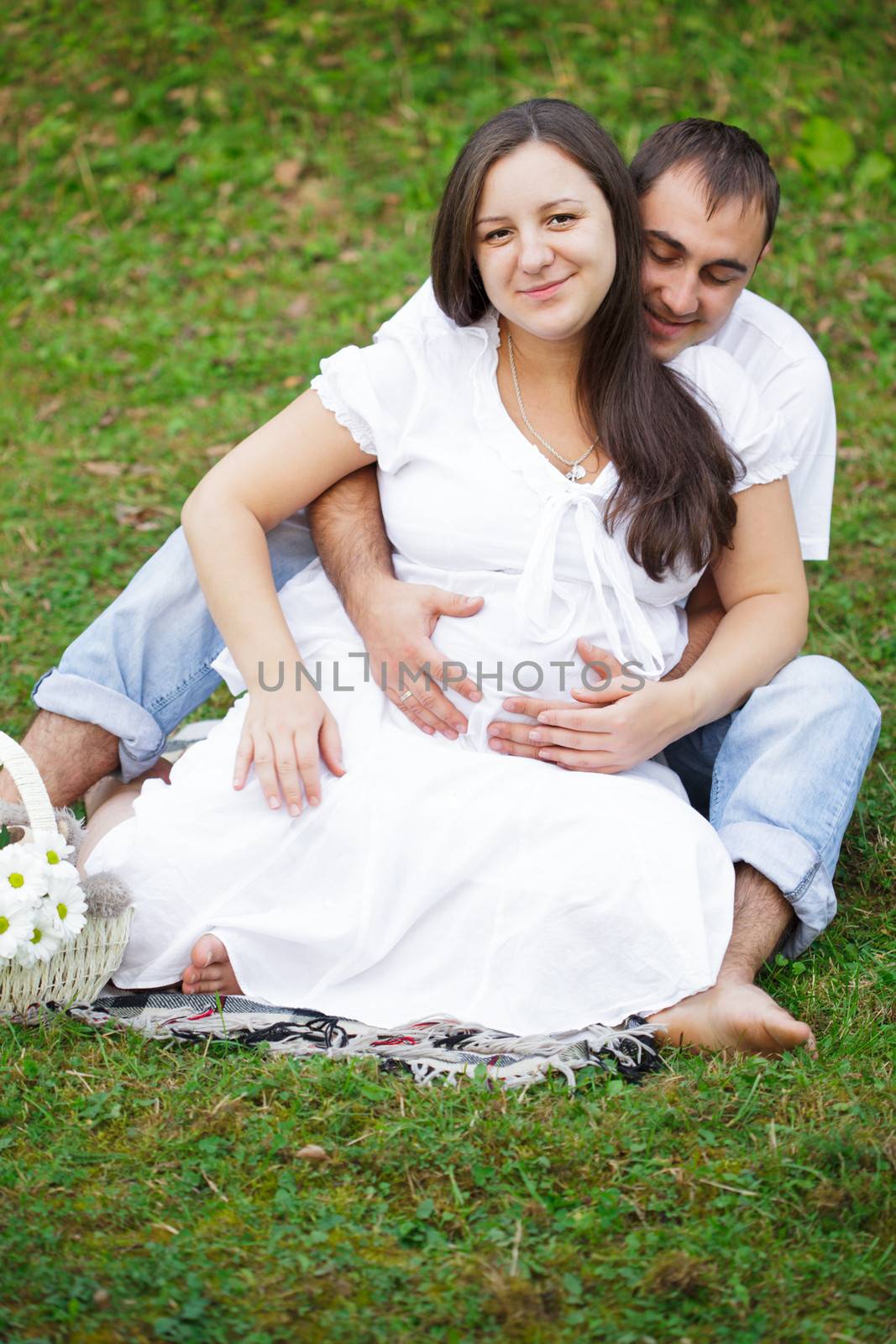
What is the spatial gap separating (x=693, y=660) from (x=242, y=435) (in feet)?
10.3

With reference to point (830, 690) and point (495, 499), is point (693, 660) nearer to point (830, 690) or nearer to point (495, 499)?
point (830, 690)

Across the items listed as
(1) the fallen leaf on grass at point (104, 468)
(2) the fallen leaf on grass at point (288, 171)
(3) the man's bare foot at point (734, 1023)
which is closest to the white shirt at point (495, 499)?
(3) the man's bare foot at point (734, 1023)

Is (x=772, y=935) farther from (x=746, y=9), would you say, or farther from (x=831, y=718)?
(x=746, y=9)

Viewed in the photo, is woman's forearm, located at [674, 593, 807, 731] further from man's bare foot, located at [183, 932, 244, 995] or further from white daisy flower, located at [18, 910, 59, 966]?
white daisy flower, located at [18, 910, 59, 966]

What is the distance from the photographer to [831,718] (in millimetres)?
3104

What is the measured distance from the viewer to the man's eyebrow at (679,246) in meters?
3.28

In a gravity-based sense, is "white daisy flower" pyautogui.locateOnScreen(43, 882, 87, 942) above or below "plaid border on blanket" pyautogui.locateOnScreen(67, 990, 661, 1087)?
above

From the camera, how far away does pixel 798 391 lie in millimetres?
3561

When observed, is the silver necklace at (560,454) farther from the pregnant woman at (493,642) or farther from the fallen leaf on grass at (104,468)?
the fallen leaf on grass at (104,468)

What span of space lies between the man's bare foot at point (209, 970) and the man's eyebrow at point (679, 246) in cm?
198

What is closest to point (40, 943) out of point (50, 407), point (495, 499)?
point (495, 499)

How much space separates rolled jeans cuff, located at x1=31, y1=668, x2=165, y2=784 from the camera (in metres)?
3.27

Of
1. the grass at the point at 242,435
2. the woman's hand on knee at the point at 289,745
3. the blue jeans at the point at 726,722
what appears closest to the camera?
the grass at the point at 242,435

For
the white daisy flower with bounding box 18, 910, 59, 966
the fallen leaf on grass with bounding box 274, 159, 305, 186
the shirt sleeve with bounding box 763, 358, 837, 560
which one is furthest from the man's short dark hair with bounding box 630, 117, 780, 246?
the fallen leaf on grass with bounding box 274, 159, 305, 186
